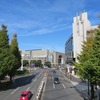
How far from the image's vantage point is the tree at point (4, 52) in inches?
1711

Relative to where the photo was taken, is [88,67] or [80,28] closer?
[88,67]

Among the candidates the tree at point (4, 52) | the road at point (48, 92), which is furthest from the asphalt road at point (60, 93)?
the tree at point (4, 52)

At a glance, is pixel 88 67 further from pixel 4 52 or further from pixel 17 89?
pixel 17 89

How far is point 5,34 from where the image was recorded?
156ft

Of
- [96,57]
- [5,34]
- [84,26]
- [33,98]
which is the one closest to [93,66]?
[96,57]

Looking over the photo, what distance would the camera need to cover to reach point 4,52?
45.4m

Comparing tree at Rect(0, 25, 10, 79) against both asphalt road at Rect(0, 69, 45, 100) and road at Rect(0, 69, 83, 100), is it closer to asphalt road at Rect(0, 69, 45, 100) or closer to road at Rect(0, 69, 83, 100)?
asphalt road at Rect(0, 69, 45, 100)

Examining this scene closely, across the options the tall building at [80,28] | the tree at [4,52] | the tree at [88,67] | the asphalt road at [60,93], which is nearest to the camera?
the tree at [88,67]

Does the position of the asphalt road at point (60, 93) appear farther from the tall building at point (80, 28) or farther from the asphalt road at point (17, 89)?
the tall building at point (80, 28)

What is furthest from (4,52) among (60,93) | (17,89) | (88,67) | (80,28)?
(80,28)

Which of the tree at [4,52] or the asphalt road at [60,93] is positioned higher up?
the tree at [4,52]

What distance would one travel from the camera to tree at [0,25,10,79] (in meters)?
43.5

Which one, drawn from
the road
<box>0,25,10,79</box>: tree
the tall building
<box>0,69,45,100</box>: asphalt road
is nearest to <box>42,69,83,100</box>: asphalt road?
the road

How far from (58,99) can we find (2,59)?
A: 583 inches
